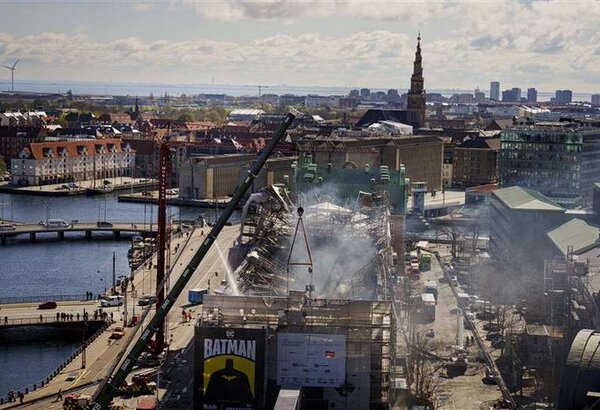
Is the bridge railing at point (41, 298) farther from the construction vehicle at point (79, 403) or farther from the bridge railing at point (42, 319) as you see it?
the construction vehicle at point (79, 403)

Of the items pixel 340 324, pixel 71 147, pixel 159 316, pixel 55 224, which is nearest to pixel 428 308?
pixel 340 324

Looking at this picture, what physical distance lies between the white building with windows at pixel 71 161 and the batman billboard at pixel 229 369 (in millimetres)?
40883

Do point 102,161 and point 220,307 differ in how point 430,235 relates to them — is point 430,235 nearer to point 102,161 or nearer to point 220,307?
point 220,307

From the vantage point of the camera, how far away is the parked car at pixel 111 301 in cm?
2587

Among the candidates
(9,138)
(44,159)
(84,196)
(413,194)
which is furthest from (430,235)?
(9,138)

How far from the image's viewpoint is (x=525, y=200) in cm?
3055

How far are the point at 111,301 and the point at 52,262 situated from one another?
27.9 ft

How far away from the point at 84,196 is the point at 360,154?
54.3 feet

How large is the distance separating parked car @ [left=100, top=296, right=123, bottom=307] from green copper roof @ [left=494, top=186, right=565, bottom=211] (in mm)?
11001

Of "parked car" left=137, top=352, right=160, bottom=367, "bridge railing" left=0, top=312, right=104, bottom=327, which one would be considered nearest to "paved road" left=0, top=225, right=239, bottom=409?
"parked car" left=137, top=352, right=160, bottom=367

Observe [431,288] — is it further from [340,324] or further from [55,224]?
[55,224]

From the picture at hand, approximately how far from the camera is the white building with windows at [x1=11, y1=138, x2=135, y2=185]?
180 ft

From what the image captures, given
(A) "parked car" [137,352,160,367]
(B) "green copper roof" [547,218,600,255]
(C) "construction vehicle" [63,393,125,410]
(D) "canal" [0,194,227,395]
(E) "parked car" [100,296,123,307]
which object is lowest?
(D) "canal" [0,194,227,395]

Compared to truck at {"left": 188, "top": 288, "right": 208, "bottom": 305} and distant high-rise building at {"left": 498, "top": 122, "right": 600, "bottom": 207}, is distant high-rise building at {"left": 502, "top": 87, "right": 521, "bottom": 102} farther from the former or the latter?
truck at {"left": 188, "top": 288, "right": 208, "bottom": 305}
